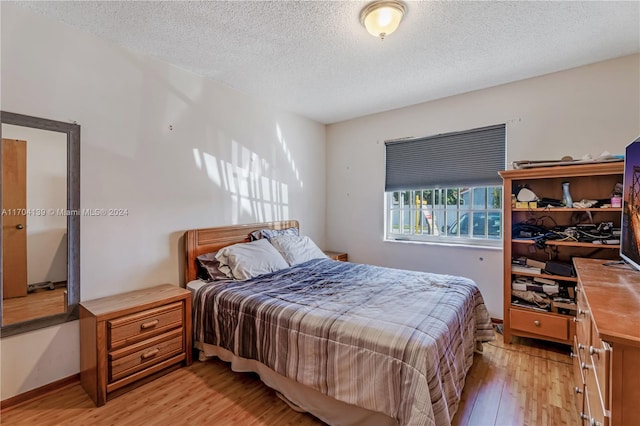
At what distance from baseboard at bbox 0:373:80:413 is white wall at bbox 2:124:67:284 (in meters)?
0.72

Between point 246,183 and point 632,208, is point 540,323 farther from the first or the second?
point 246,183

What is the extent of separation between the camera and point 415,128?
3.64 m

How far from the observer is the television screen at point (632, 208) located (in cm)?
154

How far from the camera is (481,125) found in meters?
3.20

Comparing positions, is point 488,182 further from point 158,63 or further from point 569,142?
point 158,63

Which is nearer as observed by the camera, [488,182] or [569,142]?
[569,142]

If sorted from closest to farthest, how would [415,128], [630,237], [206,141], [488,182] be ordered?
[630,237] → [206,141] → [488,182] → [415,128]

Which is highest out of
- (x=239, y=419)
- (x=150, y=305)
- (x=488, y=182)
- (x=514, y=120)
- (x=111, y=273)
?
(x=514, y=120)

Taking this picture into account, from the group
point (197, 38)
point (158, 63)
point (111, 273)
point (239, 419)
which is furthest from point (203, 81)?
point (239, 419)

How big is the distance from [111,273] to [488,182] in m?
3.69

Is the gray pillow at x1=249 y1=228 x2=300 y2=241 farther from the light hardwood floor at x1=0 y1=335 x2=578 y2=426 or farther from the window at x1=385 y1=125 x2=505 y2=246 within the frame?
the window at x1=385 y1=125 x2=505 y2=246

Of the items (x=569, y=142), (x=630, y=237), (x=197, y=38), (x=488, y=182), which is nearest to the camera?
(x=630, y=237)

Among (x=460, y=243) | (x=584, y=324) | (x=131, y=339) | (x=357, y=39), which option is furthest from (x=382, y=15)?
(x=131, y=339)

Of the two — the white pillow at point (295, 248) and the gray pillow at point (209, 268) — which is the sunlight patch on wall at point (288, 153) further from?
the gray pillow at point (209, 268)
